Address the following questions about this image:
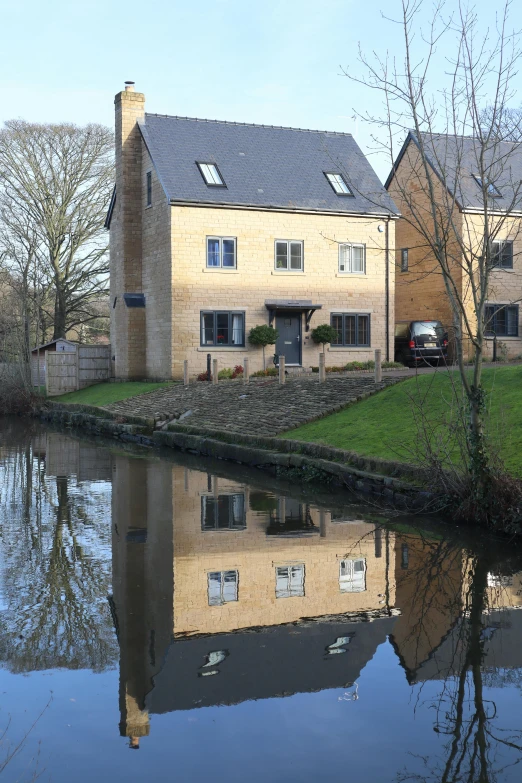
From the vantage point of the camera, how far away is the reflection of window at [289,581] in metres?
7.50

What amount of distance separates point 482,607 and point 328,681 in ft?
6.77

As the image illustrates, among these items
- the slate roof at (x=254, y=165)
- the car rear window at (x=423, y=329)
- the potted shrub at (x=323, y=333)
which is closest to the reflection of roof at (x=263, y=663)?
the slate roof at (x=254, y=165)

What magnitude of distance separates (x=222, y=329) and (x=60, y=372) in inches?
370

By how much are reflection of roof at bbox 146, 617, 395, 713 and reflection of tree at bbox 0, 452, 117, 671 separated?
59 centimetres

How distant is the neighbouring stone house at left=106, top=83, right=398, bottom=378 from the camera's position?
33.6m

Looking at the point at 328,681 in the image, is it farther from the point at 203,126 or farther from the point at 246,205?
the point at 203,126

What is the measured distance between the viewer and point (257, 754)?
4.55 m

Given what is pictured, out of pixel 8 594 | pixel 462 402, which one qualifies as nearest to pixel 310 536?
pixel 462 402

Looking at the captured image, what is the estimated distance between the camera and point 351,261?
35.9 m

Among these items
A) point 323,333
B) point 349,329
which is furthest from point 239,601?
point 349,329

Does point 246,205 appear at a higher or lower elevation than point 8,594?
higher

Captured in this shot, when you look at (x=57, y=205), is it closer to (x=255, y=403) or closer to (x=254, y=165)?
(x=254, y=165)

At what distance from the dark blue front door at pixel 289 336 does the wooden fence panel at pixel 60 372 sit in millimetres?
10042

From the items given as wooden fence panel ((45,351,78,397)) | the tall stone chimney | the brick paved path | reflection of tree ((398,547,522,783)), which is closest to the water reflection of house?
reflection of tree ((398,547,522,783))
